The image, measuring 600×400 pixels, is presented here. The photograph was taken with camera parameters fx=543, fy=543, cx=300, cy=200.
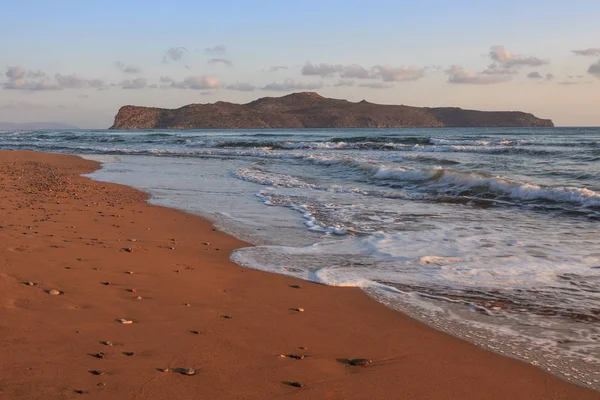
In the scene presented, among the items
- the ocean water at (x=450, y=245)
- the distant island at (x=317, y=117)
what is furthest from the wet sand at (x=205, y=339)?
the distant island at (x=317, y=117)

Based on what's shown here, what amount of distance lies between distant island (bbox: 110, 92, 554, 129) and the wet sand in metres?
126

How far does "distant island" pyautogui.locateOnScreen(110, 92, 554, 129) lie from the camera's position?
132m

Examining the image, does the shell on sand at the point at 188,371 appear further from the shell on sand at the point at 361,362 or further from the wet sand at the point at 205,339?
the shell on sand at the point at 361,362

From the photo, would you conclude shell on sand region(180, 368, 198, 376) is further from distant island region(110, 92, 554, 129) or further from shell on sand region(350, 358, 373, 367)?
distant island region(110, 92, 554, 129)

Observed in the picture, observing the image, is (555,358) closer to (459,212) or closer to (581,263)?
(581,263)

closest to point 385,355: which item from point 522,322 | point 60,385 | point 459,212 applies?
point 522,322

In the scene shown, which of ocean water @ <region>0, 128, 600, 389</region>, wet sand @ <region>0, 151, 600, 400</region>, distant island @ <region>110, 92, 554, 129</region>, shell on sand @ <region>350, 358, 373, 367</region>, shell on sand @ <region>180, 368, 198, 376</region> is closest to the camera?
wet sand @ <region>0, 151, 600, 400</region>

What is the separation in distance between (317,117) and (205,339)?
140 meters

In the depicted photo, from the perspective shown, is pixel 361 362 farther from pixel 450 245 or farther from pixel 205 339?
pixel 450 245

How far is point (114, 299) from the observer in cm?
430

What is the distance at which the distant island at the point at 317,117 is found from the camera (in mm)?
131625

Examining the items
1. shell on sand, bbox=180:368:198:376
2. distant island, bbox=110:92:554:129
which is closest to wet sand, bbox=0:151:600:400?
shell on sand, bbox=180:368:198:376

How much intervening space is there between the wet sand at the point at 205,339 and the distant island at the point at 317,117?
126 metres

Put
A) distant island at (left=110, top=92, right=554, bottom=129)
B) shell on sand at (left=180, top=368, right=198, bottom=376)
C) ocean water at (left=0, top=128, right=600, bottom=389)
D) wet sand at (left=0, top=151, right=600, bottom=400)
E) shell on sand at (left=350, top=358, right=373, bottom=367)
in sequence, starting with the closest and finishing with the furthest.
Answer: wet sand at (left=0, top=151, right=600, bottom=400), shell on sand at (left=180, top=368, right=198, bottom=376), shell on sand at (left=350, top=358, right=373, bottom=367), ocean water at (left=0, top=128, right=600, bottom=389), distant island at (left=110, top=92, right=554, bottom=129)
